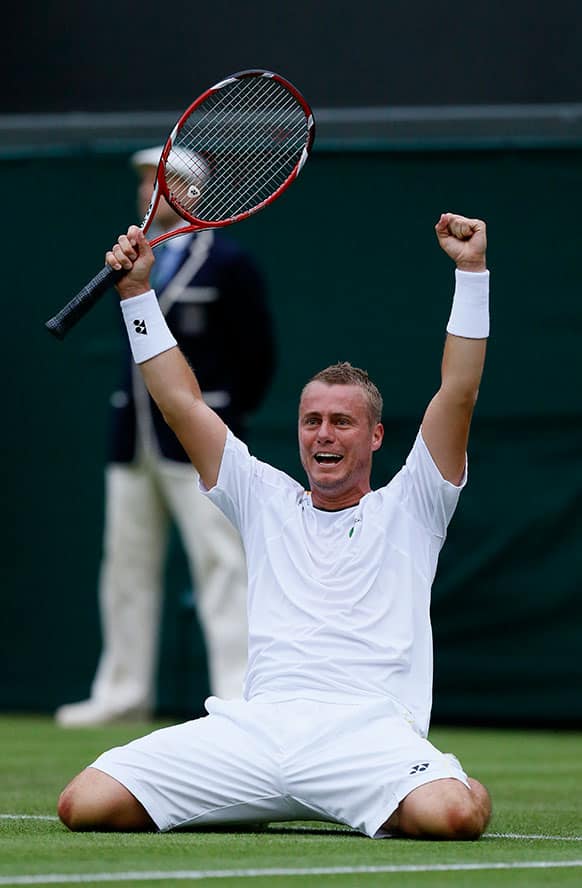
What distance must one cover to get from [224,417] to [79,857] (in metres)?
4.56

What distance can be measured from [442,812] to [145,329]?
4.80ft

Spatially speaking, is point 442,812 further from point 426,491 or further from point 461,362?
point 461,362

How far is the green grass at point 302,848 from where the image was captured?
171 inches

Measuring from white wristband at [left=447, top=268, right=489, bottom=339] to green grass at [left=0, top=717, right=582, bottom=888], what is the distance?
124cm

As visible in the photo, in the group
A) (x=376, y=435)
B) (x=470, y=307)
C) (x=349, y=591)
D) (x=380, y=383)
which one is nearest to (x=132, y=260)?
(x=376, y=435)

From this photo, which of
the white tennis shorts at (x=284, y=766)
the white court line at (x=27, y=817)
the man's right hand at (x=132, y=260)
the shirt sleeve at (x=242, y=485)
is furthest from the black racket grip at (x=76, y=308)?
the white court line at (x=27, y=817)

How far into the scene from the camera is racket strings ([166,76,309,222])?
6141 millimetres

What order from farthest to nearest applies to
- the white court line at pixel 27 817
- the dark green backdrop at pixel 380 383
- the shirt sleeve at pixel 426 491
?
the dark green backdrop at pixel 380 383 → the white court line at pixel 27 817 → the shirt sleeve at pixel 426 491

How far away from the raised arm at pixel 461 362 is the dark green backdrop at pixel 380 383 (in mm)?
4267

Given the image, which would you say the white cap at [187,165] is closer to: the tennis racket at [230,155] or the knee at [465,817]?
the tennis racket at [230,155]

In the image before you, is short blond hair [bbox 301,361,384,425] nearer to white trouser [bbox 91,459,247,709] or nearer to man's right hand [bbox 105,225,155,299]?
man's right hand [bbox 105,225,155,299]

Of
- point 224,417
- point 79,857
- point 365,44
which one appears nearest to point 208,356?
point 224,417

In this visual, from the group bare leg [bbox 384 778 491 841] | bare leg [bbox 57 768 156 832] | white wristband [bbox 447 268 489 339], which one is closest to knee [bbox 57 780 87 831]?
bare leg [bbox 57 768 156 832]

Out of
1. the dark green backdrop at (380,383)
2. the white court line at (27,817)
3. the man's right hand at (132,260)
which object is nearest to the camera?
the man's right hand at (132,260)
